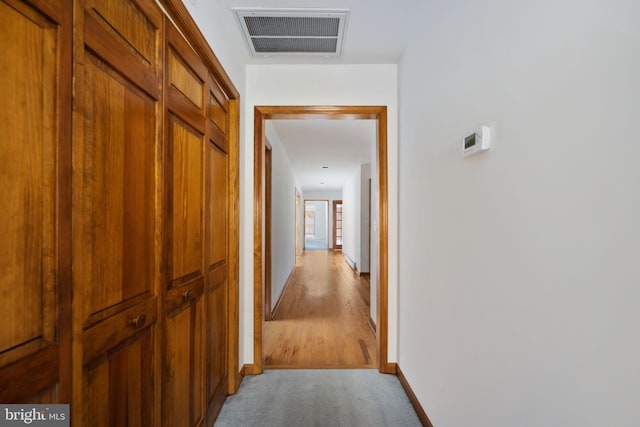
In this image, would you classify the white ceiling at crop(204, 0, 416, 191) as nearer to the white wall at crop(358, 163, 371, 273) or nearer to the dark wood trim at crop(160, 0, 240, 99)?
the dark wood trim at crop(160, 0, 240, 99)

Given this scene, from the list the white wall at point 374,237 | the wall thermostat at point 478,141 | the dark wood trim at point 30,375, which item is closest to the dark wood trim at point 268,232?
the white wall at point 374,237

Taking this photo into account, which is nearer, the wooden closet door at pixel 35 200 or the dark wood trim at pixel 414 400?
the wooden closet door at pixel 35 200

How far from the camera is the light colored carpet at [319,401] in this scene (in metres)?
1.92

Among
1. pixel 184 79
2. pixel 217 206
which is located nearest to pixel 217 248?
pixel 217 206

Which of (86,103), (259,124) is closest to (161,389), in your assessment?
(86,103)

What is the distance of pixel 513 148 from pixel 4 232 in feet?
4.33

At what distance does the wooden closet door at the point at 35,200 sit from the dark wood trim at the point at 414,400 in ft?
5.69

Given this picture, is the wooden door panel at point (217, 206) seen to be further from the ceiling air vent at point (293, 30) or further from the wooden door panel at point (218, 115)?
the ceiling air vent at point (293, 30)

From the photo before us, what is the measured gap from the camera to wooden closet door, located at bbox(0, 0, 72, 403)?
615 millimetres

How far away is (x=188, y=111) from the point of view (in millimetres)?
1419

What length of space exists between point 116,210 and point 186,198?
48 cm

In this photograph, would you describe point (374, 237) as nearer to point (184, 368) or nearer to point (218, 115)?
point (218, 115)

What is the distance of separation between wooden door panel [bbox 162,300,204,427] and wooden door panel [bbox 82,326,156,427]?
Result: 4.8 inches

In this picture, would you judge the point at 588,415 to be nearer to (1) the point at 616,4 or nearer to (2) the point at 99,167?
(1) the point at 616,4
